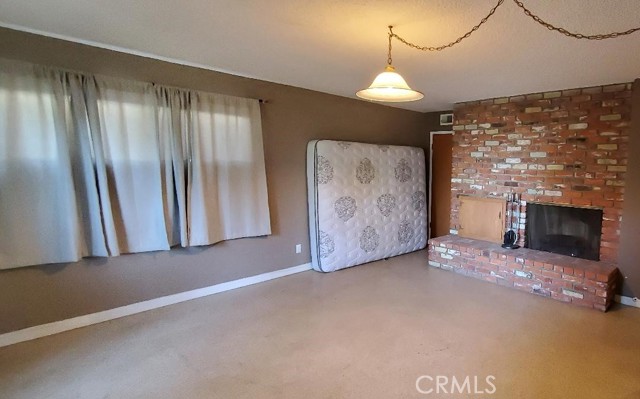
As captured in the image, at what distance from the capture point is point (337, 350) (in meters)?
2.52

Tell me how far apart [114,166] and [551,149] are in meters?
4.72

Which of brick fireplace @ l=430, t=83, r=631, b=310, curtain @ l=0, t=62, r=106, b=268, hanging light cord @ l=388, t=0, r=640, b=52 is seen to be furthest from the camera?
brick fireplace @ l=430, t=83, r=631, b=310

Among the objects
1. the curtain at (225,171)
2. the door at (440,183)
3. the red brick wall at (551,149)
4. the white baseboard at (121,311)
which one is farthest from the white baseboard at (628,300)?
the curtain at (225,171)

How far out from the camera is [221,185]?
348 cm

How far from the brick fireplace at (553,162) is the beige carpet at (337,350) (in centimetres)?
34

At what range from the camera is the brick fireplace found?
347 cm

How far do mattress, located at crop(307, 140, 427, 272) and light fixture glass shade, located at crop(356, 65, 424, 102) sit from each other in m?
2.01

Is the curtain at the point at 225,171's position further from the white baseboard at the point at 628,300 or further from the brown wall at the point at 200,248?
the white baseboard at the point at 628,300

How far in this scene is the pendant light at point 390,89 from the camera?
2.00 metres

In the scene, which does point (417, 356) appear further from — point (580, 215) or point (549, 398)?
point (580, 215)

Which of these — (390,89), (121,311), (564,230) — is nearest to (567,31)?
(390,89)

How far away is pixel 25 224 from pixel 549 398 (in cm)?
383

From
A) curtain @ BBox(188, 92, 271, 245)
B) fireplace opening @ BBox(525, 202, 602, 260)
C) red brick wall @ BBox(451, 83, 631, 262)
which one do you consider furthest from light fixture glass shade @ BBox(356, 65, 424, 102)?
fireplace opening @ BBox(525, 202, 602, 260)

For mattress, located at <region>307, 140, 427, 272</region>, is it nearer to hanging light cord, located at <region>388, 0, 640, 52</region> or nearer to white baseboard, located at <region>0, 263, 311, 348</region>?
white baseboard, located at <region>0, 263, 311, 348</region>
